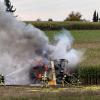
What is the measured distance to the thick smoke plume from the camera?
1640 inches

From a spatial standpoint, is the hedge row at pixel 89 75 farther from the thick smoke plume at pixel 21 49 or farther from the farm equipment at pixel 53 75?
the thick smoke plume at pixel 21 49

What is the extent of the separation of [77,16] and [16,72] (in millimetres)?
110734

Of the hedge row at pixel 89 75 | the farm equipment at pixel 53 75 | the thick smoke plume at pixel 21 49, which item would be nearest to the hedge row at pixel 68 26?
the thick smoke plume at pixel 21 49

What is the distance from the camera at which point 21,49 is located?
42.9 m

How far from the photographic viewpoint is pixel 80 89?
117 ft

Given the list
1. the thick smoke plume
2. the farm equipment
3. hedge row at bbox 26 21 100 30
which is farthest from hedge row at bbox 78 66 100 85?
hedge row at bbox 26 21 100 30

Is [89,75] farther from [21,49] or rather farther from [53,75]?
[21,49]

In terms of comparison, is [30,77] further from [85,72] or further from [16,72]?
[85,72]

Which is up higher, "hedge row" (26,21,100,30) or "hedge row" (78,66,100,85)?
"hedge row" (26,21,100,30)

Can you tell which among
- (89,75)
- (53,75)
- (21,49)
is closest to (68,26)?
(21,49)

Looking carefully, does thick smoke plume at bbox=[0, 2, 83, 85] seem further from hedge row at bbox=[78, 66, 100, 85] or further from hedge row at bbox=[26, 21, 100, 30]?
hedge row at bbox=[26, 21, 100, 30]

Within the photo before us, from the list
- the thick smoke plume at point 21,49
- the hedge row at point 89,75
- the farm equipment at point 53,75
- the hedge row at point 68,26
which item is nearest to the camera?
the farm equipment at point 53,75

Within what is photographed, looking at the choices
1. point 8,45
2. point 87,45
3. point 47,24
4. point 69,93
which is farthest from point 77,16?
point 69,93

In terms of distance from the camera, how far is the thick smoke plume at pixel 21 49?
41.7 metres
